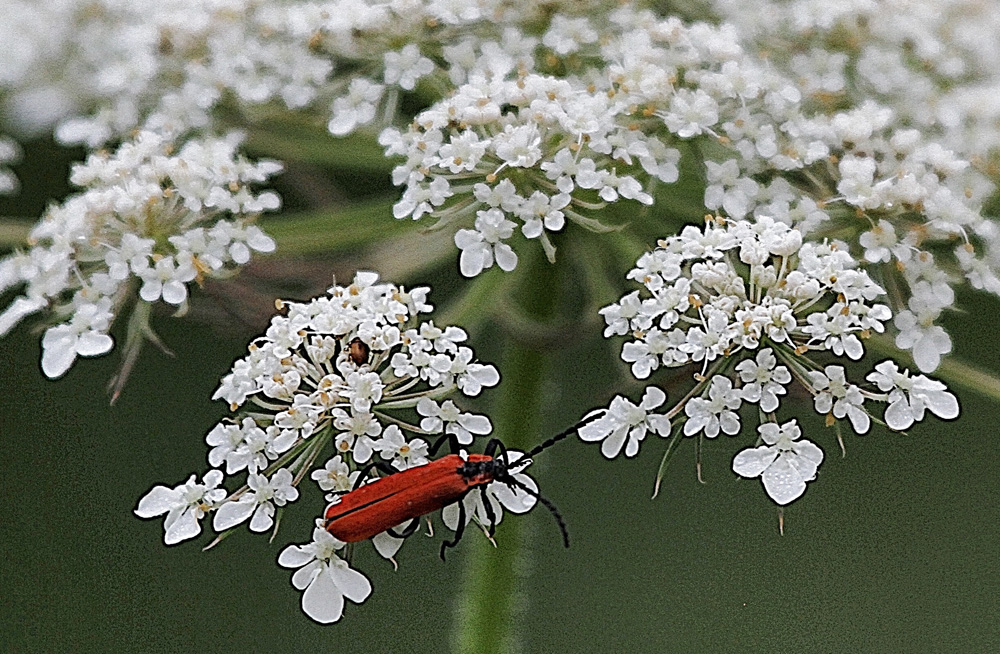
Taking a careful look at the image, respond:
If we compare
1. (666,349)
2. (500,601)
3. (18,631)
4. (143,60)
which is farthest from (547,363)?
(18,631)

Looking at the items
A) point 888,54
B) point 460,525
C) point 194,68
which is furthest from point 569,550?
point 460,525

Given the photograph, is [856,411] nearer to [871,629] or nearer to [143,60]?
[143,60]

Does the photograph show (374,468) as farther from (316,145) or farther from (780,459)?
(316,145)

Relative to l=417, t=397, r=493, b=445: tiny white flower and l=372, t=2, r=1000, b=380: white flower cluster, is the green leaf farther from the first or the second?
l=417, t=397, r=493, b=445: tiny white flower

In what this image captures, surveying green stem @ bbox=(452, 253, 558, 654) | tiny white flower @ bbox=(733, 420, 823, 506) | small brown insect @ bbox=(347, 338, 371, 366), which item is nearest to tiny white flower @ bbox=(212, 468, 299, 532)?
small brown insect @ bbox=(347, 338, 371, 366)

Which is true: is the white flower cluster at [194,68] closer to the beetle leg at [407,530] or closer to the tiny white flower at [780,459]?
the beetle leg at [407,530]

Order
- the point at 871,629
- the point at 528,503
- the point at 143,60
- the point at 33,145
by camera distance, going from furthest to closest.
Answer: the point at 33,145
the point at 871,629
the point at 143,60
the point at 528,503

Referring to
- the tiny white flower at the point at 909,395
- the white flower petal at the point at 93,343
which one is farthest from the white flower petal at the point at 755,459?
the white flower petal at the point at 93,343
